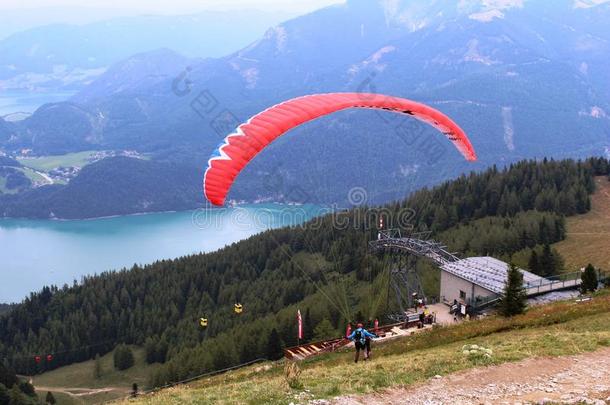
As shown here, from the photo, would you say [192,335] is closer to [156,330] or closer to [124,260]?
[156,330]

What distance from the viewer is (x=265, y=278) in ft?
308

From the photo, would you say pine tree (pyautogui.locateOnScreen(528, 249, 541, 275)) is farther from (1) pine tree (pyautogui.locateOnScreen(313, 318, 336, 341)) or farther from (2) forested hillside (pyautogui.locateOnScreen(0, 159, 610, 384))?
(1) pine tree (pyautogui.locateOnScreen(313, 318, 336, 341))

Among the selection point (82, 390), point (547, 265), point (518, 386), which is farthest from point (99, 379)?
point (518, 386)

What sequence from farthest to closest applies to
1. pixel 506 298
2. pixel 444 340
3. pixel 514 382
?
pixel 506 298, pixel 444 340, pixel 514 382

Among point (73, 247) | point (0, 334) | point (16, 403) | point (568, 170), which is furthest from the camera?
point (73, 247)

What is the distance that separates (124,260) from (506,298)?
160 m

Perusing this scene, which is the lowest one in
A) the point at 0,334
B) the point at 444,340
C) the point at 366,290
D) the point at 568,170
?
the point at 0,334

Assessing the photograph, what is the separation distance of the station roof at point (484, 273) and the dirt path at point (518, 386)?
21.5 meters

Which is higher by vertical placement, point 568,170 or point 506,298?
point 568,170

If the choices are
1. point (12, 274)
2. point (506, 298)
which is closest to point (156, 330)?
point (506, 298)

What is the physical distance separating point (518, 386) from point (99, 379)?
2664 inches

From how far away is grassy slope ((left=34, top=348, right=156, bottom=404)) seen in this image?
63125 mm

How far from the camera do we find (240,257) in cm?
10300

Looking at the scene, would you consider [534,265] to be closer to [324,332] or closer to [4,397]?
[324,332]
